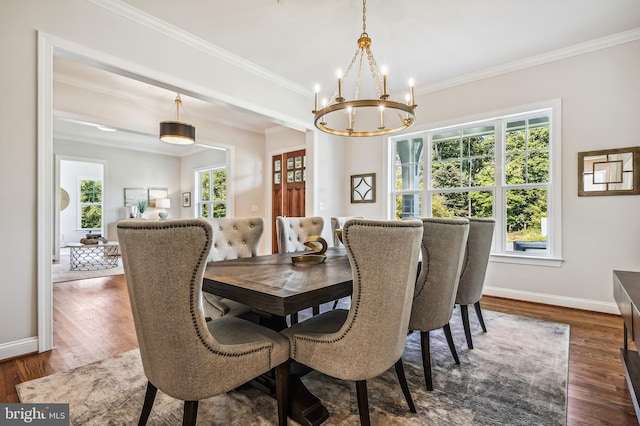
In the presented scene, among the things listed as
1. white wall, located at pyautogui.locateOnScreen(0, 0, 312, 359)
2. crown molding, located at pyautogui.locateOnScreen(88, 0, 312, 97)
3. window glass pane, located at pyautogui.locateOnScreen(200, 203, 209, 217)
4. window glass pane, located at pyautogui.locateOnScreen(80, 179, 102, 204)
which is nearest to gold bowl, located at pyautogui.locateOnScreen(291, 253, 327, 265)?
white wall, located at pyautogui.locateOnScreen(0, 0, 312, 359)

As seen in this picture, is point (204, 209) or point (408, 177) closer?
point (408, 177)

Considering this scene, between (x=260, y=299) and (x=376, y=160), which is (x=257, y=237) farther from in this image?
(x=376, y=160)

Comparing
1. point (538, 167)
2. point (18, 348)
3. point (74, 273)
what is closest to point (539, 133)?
point (538, 167)

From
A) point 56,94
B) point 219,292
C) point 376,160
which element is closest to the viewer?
point 219,292

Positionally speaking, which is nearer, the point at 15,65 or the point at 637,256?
the point at 15,65

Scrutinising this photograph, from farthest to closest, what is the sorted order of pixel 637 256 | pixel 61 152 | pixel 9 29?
pixel 61 152 < pixel 637 256 < pixel 9 29

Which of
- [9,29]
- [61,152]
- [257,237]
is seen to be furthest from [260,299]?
[61,152]

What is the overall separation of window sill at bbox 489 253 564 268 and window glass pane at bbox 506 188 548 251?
0.15 meters

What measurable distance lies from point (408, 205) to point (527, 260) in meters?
1.65

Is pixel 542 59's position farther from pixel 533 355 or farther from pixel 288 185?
pixel 288 185

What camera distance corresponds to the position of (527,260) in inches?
141

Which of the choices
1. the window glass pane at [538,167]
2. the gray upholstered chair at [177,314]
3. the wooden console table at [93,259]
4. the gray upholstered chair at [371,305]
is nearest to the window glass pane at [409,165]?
the window glass pane at [538,167]

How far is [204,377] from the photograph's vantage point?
1122mm

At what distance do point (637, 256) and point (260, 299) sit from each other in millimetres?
3718
